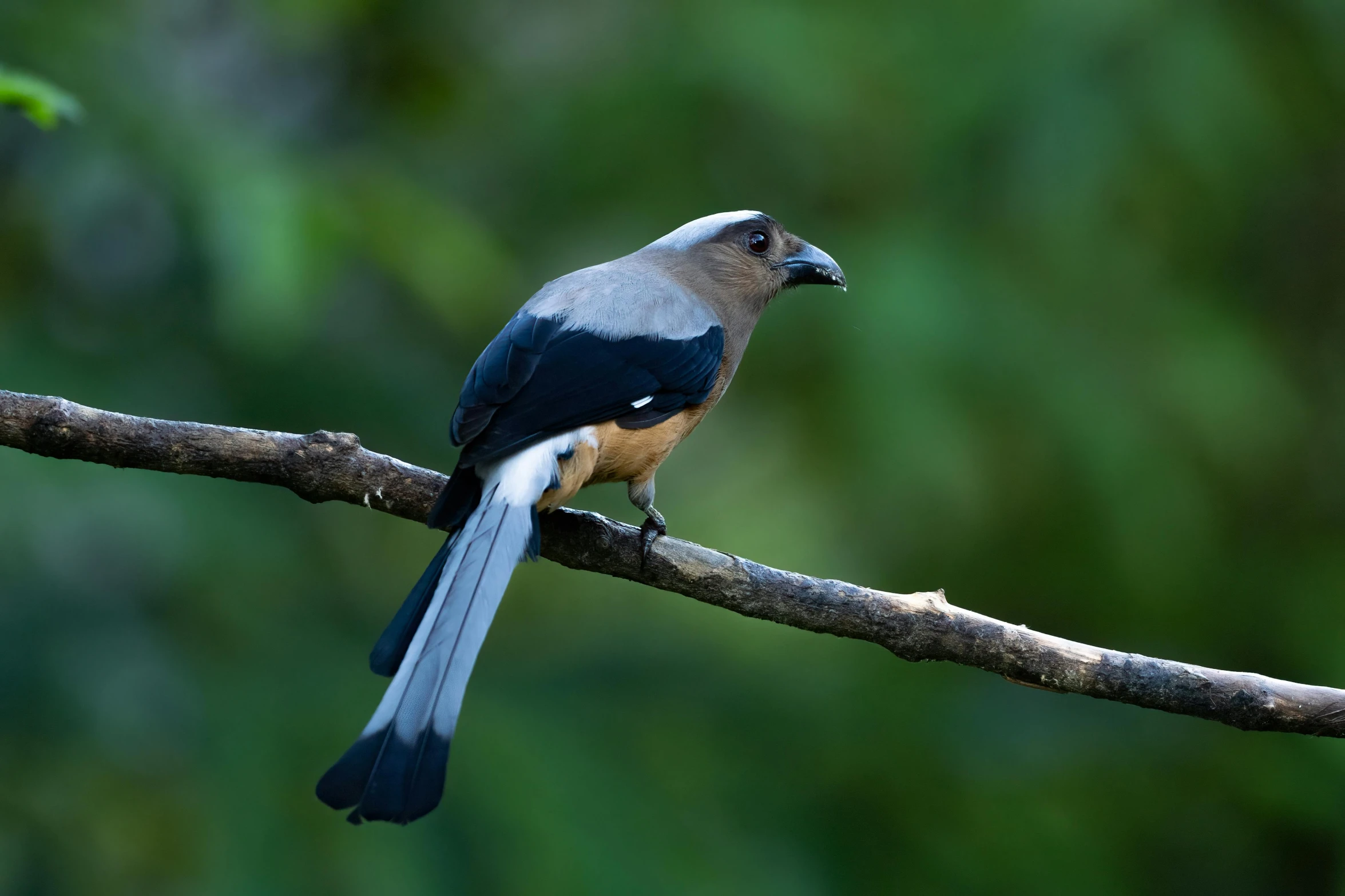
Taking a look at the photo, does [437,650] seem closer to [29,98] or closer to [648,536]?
[648,536]

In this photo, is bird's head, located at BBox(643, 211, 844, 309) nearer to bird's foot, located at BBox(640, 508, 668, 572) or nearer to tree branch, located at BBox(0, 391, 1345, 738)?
bird's foot, located at BBox(640, 508, 668, 572)

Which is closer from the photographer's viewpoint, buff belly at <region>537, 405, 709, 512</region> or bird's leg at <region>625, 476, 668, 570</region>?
bird's leg at <region>625, 476, 668, 570</region>

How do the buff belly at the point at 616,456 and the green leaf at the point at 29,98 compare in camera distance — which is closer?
the green leaf at the point at 29,98

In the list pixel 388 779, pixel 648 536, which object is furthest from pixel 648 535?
pixel 388 779

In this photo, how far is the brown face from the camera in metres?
4.53

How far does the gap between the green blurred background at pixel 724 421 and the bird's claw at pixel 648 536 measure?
1665 mm

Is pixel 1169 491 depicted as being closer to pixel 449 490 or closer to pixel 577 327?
pixel 577 327

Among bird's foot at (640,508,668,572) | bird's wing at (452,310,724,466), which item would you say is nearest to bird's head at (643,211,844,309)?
bird's wing at (452,310,724,466)

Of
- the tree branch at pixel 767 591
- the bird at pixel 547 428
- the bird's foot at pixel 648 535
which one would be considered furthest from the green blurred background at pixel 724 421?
the bird's foot at pixel 648 535

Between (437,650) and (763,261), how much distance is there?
92.6 inches

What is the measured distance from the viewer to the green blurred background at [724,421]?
15.2 feet

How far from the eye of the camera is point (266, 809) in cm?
427

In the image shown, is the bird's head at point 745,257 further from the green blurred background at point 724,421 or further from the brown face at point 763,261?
the green blurred background at point 724,421

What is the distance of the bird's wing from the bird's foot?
0.32 meters
